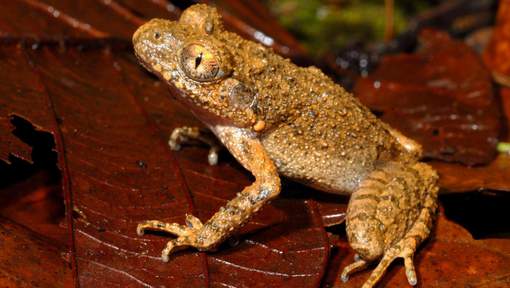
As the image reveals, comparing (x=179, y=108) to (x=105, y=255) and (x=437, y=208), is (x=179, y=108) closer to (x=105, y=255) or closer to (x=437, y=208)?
(x=105, y=255)

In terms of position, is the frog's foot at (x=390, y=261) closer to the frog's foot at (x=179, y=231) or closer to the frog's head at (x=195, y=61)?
the frog's foot at (x=179, y=231)

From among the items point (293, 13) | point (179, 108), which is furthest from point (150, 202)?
point (293, 13)

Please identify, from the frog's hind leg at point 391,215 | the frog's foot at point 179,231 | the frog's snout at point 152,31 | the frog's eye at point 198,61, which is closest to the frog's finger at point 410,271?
the frog's hind leg at point 391,215

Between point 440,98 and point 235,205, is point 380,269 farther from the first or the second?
point 440,98

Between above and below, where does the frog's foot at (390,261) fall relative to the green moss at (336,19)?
below

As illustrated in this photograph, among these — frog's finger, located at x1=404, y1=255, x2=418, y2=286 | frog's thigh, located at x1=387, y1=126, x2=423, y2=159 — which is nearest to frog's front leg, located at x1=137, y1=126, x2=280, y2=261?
frog's finger, located at x1=404, y1=255, x2=418, y2=286

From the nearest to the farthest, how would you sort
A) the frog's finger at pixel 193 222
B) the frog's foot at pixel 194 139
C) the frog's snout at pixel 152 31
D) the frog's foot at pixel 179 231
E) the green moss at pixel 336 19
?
the frog's foot at pixel 179 231 → the frog's finger at pixel 193 222 → the frog's snout at pixel 152 31 → the frog's foot at pixel 194 139 → the green moss at pixel 336 19

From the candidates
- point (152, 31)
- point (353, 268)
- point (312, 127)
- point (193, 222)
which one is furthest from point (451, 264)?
point (152, 31)

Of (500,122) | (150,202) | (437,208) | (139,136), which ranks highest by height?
(139,136)
